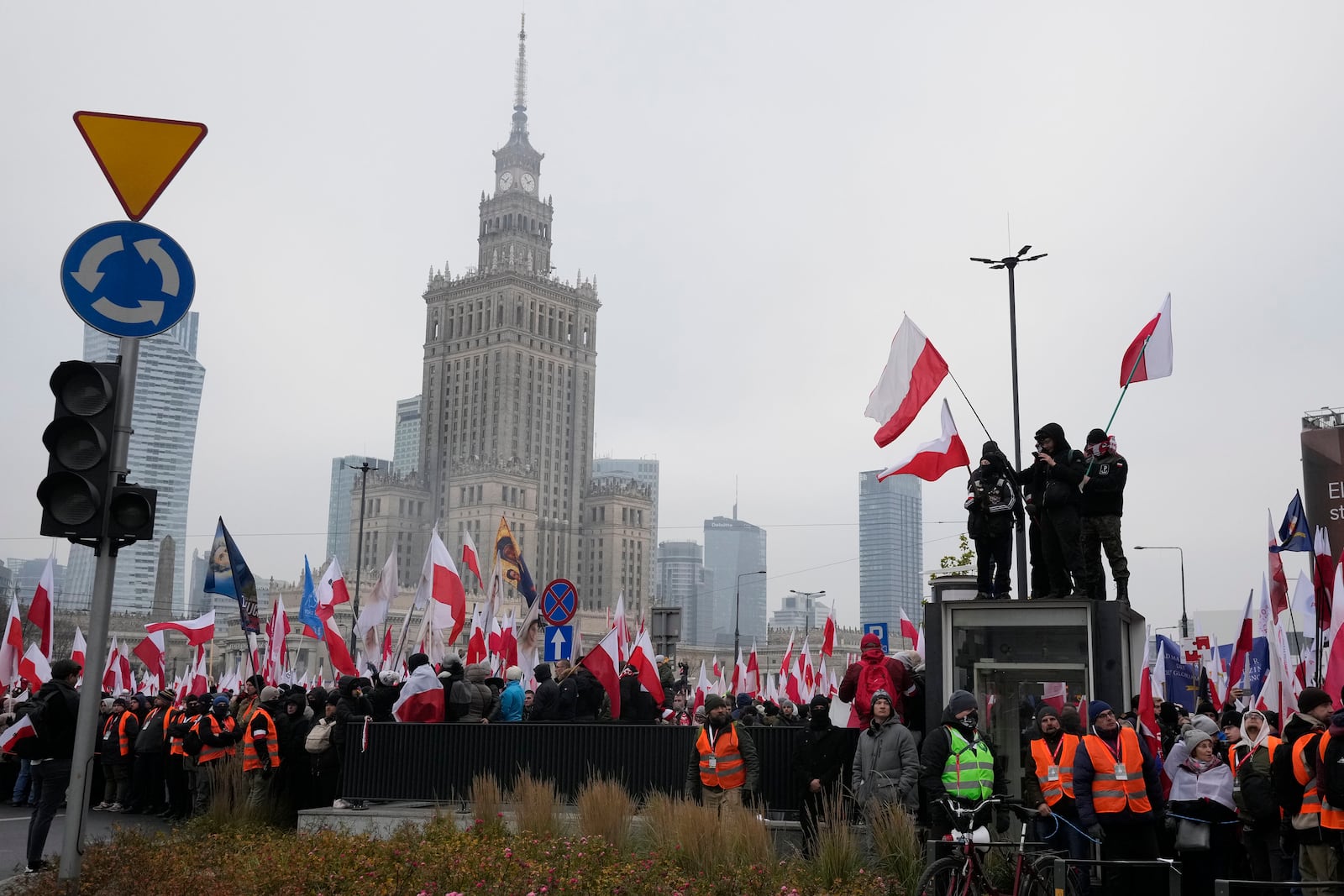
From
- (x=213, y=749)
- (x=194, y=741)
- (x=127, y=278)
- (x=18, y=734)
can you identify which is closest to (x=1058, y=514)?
(x=127, y=278)

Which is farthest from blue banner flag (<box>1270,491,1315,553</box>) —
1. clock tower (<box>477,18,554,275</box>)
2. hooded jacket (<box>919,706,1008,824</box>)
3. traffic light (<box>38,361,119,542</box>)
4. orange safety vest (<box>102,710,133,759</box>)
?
clock tower (<box>477,18,554,275</box>)

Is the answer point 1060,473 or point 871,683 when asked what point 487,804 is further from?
point 1060,473

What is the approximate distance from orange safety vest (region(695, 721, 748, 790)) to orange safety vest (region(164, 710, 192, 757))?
7.83 meters

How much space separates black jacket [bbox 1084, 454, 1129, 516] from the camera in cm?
1284

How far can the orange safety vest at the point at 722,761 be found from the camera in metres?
11.9

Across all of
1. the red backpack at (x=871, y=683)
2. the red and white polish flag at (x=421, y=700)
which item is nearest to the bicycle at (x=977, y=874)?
the red backpack at (x=871, y=683)

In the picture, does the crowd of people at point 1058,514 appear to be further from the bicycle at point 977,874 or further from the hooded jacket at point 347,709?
the hooded jacket at point 347,709

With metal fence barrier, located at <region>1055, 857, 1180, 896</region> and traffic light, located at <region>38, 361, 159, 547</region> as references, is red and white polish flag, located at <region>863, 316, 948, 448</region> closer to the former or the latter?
metal fence barrier, located at <region>1055, 857, 1180, 896</region>

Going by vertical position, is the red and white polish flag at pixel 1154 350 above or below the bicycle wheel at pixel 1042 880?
above

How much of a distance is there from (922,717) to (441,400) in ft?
409

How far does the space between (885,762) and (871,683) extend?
1.60m

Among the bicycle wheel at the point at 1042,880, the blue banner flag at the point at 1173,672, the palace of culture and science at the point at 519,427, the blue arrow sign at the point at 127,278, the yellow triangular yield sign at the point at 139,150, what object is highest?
the palace of culture and science at the point at 519,427

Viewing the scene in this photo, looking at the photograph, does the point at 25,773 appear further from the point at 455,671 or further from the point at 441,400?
the point at 441,400

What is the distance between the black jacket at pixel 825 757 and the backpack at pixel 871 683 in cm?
65
